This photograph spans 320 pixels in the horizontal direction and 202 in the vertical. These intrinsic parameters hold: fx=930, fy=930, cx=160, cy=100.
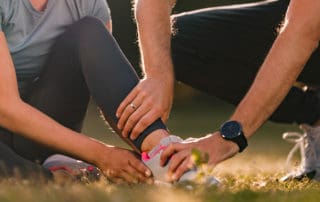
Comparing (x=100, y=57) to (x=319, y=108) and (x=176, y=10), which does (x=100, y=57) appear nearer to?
(x=319, y=108)

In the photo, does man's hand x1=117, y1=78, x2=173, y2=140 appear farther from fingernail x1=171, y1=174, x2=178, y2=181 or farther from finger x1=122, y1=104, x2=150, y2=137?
fingernail x1=171, y1=174, x2=178, y2=181

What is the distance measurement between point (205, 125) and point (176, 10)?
3507 millimetres

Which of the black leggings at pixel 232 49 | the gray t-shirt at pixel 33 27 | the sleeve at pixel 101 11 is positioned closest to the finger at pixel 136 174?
the gray t-shirt at pixel 33 27

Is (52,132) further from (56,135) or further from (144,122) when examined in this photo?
(144,122)

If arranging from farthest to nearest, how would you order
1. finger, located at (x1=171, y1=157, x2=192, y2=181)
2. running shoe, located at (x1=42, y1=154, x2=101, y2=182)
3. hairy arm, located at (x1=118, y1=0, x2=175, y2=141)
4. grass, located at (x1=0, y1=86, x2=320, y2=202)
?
running shoe, located at (x1=42, y1=154, x2=101, y2=182) → hairy arm, located at (x1=118, y1=0, x2=175, y2=141) → finger, located at (x1=171, y1=157, x2=192, y2=181) → grass, located at (x1=0, y1=86, x2=320, y2=202)

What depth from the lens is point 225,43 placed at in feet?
15.0

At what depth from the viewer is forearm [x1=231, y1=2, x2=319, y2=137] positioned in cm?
321

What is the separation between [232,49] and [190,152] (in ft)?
5.31

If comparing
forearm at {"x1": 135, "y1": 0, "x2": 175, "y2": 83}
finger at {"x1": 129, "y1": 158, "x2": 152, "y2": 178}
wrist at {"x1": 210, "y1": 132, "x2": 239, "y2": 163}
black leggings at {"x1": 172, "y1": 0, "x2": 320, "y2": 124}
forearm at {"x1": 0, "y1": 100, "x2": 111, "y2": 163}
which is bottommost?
black leggings at {"x1": 172, "y1": 0, "x2": 320, "y2": 124}

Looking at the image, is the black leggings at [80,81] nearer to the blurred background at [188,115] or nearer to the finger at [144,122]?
the finger at [144,122]

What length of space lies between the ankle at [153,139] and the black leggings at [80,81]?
0.06ft

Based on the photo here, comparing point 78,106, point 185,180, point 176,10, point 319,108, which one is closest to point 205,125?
point 176,10

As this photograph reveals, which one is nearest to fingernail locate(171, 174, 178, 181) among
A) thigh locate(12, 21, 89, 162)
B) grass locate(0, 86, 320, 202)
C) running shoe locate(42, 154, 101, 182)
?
grass locate(0, 86, 320, 202)

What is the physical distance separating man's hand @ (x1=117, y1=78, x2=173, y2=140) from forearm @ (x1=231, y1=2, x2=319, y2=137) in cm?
28
